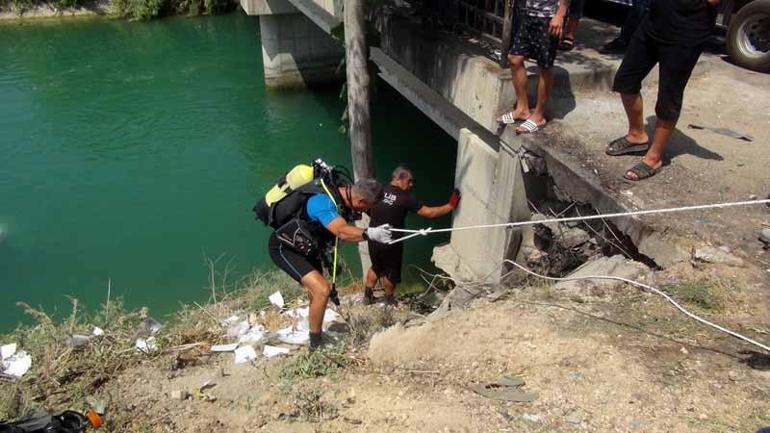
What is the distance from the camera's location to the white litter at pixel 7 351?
5121 mm

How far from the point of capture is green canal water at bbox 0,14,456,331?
934 cm

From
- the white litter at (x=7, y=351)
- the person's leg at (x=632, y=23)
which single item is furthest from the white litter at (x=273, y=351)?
the person's leg at (x=632, y=23)

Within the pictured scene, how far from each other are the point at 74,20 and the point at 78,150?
532 inches

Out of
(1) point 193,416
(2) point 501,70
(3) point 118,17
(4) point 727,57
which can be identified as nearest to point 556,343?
(1) point 193,416

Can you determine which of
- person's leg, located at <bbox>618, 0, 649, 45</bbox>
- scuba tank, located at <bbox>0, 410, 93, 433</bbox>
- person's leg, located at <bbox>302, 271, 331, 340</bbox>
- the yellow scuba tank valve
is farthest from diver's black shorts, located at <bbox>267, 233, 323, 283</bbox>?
person's leg, located at <bbox>618, 0, 649, 45</bbox>

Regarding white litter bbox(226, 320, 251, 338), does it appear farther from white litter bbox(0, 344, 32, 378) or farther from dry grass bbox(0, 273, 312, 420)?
white litter bbox(0, 344, 32, 378)

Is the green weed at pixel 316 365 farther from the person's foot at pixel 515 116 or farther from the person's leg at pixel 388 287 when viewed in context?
the person's foot at pixel 515 116

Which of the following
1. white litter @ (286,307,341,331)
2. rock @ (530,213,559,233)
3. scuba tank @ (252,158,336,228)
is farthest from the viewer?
white litter @ (286,307,341,331)

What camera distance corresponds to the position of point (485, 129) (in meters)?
6.88

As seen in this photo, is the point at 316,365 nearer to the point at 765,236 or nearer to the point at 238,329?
the point at 238,329

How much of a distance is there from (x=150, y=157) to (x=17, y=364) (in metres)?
8.79

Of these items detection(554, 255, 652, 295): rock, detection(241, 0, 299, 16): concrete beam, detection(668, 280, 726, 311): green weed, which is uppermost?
detection(241, 0, 299, 16): concrete beam

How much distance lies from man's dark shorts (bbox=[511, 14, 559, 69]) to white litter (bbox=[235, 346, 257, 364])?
3.64 m

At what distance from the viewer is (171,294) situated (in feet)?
28.6
